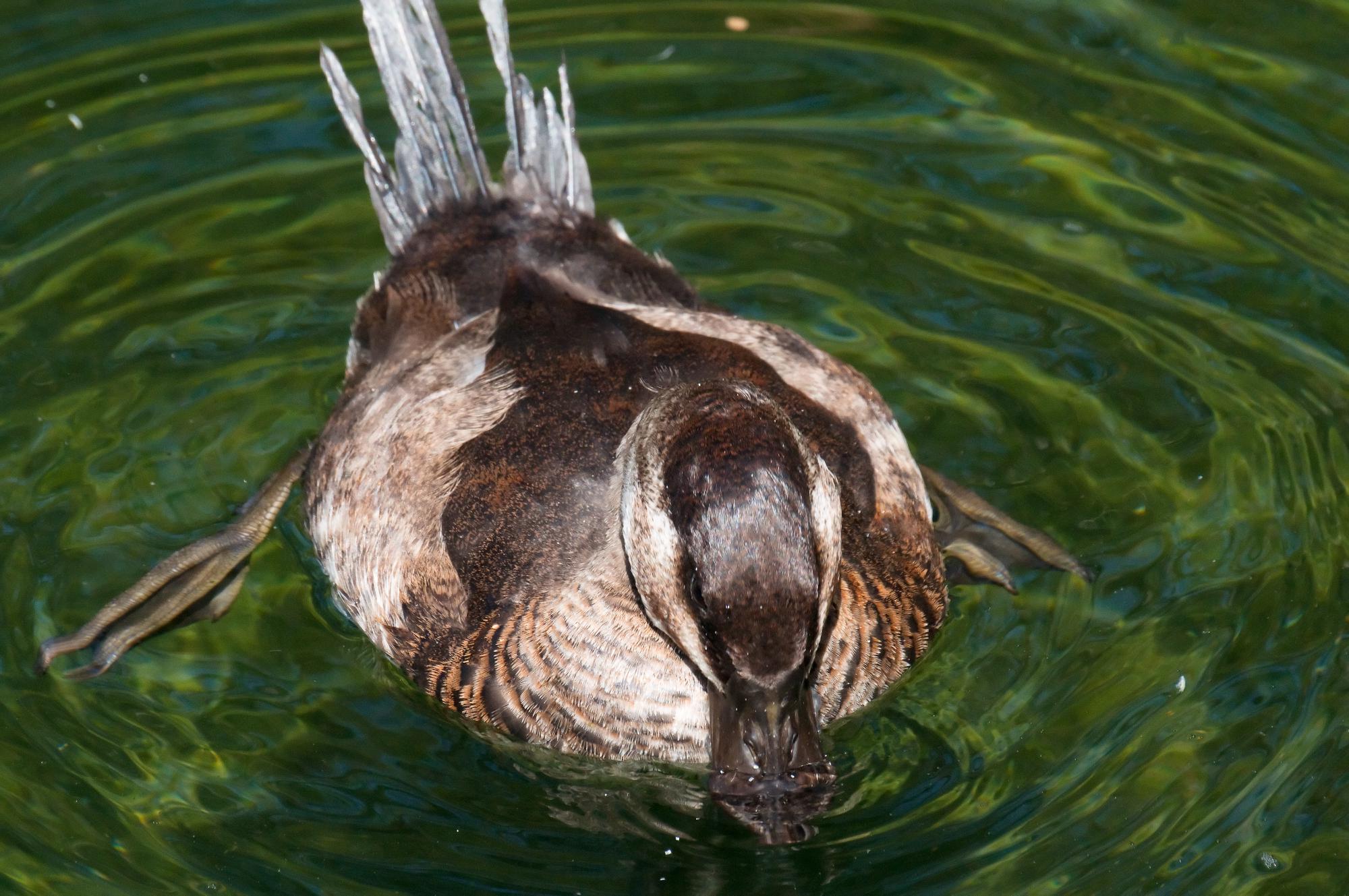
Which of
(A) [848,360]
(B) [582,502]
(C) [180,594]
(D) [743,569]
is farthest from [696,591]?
(A) [848,360]

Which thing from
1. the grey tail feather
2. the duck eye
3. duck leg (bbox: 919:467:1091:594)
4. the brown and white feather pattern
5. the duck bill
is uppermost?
the grey tail feather

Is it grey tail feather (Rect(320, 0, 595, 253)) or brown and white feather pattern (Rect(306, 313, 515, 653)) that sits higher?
grey tail feather (Rect(320, 0, 595, 253))

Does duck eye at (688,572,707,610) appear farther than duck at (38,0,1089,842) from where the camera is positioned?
No

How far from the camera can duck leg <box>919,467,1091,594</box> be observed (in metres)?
6.39

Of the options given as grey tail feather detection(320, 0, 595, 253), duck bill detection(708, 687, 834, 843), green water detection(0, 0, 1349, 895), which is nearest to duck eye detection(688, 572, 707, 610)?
duck bill detection(708, 687, 834, 843)

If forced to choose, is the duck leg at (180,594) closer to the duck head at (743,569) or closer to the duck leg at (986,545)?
the duck head at (743,569)

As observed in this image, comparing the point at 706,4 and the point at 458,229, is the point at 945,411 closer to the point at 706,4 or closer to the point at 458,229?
the point at 458,229

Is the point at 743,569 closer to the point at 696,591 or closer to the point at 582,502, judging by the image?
the point at 696,591

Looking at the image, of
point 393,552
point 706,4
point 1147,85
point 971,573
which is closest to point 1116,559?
point 971,573

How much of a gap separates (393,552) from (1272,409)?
3.36m

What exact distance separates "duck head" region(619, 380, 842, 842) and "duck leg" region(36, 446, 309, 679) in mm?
1918

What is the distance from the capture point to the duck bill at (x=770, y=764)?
4.96 m

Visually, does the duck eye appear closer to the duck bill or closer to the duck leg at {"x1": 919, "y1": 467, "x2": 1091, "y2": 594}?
the duck bill

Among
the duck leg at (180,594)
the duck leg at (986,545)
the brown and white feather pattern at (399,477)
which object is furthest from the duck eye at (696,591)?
the duck leg at (180,594)
